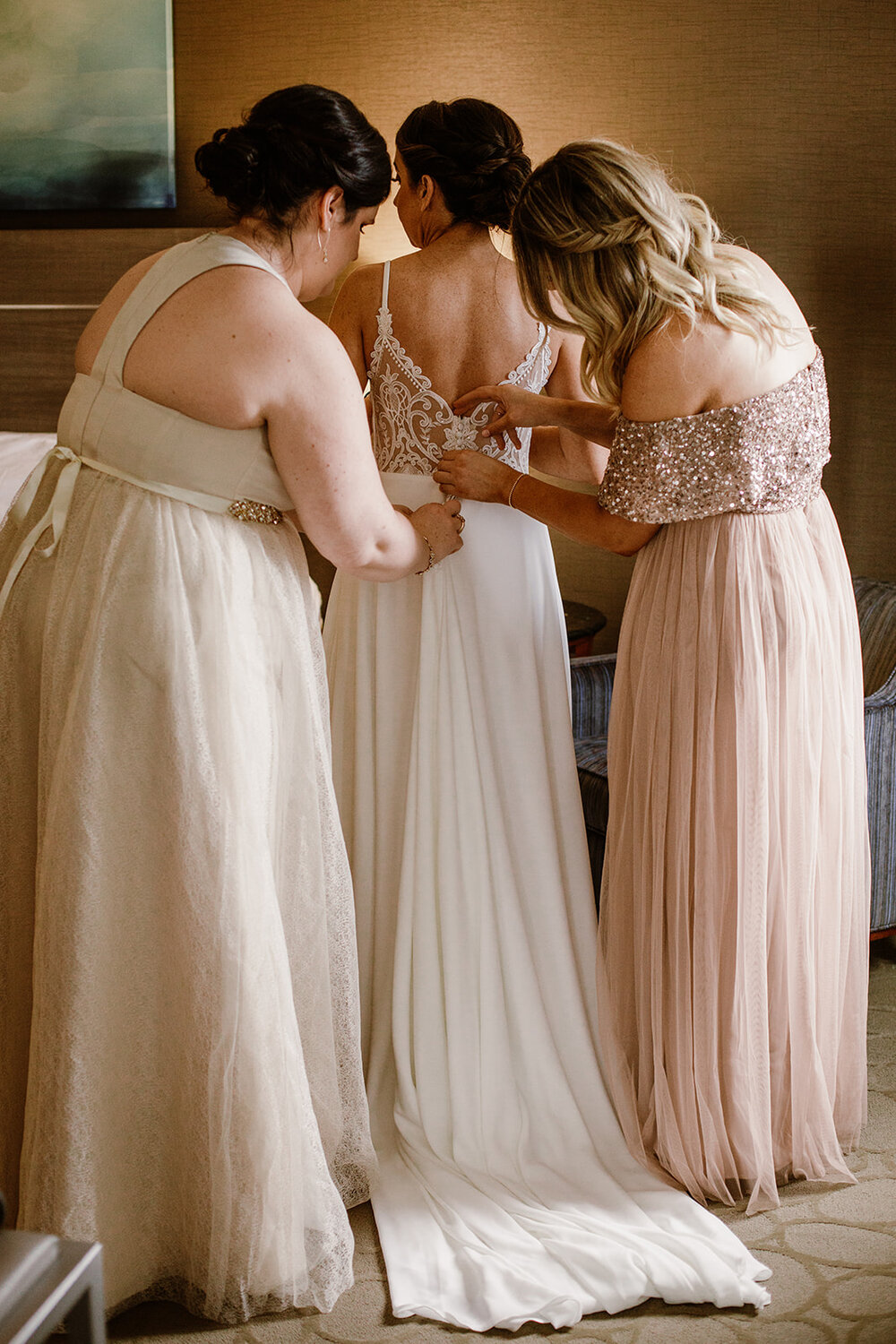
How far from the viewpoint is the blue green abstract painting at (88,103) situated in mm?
3496

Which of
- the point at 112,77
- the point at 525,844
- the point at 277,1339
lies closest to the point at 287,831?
the point at 525,844

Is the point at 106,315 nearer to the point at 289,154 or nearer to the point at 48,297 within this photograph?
the point at 289,154

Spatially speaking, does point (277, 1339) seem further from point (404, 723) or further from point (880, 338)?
point (880, 338)

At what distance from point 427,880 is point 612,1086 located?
487 mm

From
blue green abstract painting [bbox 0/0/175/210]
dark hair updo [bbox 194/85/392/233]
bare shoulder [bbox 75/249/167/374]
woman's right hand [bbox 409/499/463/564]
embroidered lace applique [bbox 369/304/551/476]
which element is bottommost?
woman's right hand [bbox 409/499/463/564]

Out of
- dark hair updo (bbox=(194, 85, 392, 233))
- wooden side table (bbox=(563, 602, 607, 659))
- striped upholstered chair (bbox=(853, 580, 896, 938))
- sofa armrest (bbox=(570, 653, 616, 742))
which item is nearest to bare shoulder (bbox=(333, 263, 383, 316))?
dark hair updo (bbox=(194, 85, 392, 233))

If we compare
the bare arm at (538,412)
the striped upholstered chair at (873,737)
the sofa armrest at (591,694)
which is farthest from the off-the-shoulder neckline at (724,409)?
the sofa armrest at (591,694)

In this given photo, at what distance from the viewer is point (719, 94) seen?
10.9ft

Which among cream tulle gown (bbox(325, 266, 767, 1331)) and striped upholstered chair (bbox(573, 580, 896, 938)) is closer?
cream tulle gown (bbox(325, 266, 767, 1331))

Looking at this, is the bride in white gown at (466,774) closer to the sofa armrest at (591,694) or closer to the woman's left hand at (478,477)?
the woman's left hand at (478,477)

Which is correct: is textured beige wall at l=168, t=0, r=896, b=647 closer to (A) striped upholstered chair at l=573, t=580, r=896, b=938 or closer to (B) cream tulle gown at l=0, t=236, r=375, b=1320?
(A) striped upholstered chair at l=573, t=580, r=896, b=938

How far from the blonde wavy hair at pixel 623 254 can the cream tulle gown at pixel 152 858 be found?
49 cm

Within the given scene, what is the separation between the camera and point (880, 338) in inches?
131

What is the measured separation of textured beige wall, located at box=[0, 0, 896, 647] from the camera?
3242mm
